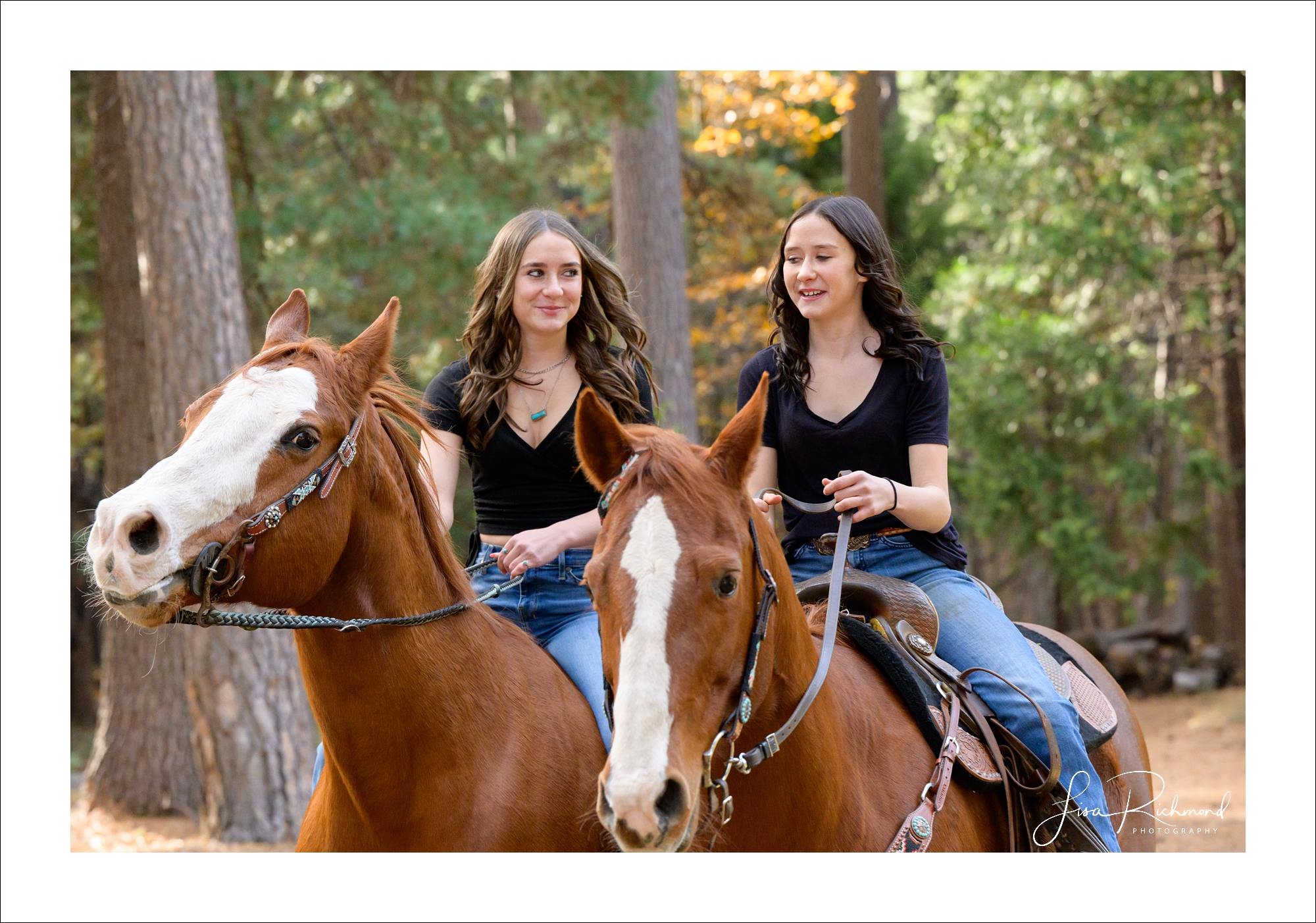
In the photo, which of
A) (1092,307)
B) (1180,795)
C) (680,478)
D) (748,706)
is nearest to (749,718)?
(748,706)

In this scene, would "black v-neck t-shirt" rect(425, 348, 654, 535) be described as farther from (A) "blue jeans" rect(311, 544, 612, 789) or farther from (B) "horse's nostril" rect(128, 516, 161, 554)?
(B) "horse's nostril" rect(128, 516, 161, 554)

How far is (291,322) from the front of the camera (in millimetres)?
3127

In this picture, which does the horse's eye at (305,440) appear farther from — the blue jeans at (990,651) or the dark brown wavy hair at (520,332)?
the blue jeans at (990,651)

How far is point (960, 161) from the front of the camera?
13.2 meters

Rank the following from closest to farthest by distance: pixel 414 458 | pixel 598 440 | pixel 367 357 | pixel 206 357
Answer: pixel 598 440, pixel 367 357, pixel 414 458, pixel 206 357

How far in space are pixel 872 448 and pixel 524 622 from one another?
134 centimetres

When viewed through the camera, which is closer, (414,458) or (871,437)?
(414,458)

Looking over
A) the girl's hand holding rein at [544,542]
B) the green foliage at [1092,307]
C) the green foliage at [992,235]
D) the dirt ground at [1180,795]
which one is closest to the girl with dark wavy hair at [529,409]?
the girl's hand holding rein at [544,542]

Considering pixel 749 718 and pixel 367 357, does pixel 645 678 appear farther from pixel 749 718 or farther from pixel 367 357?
pixel 367 357

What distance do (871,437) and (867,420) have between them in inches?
2.3

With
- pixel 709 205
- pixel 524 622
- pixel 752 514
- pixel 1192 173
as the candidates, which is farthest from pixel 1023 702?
pixel 709 205

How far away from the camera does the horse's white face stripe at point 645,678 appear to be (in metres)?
2.00

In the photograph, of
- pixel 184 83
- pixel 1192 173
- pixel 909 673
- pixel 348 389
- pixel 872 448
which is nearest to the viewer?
pixel 348 389

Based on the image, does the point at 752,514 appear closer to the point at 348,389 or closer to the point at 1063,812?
the point at 348,389
